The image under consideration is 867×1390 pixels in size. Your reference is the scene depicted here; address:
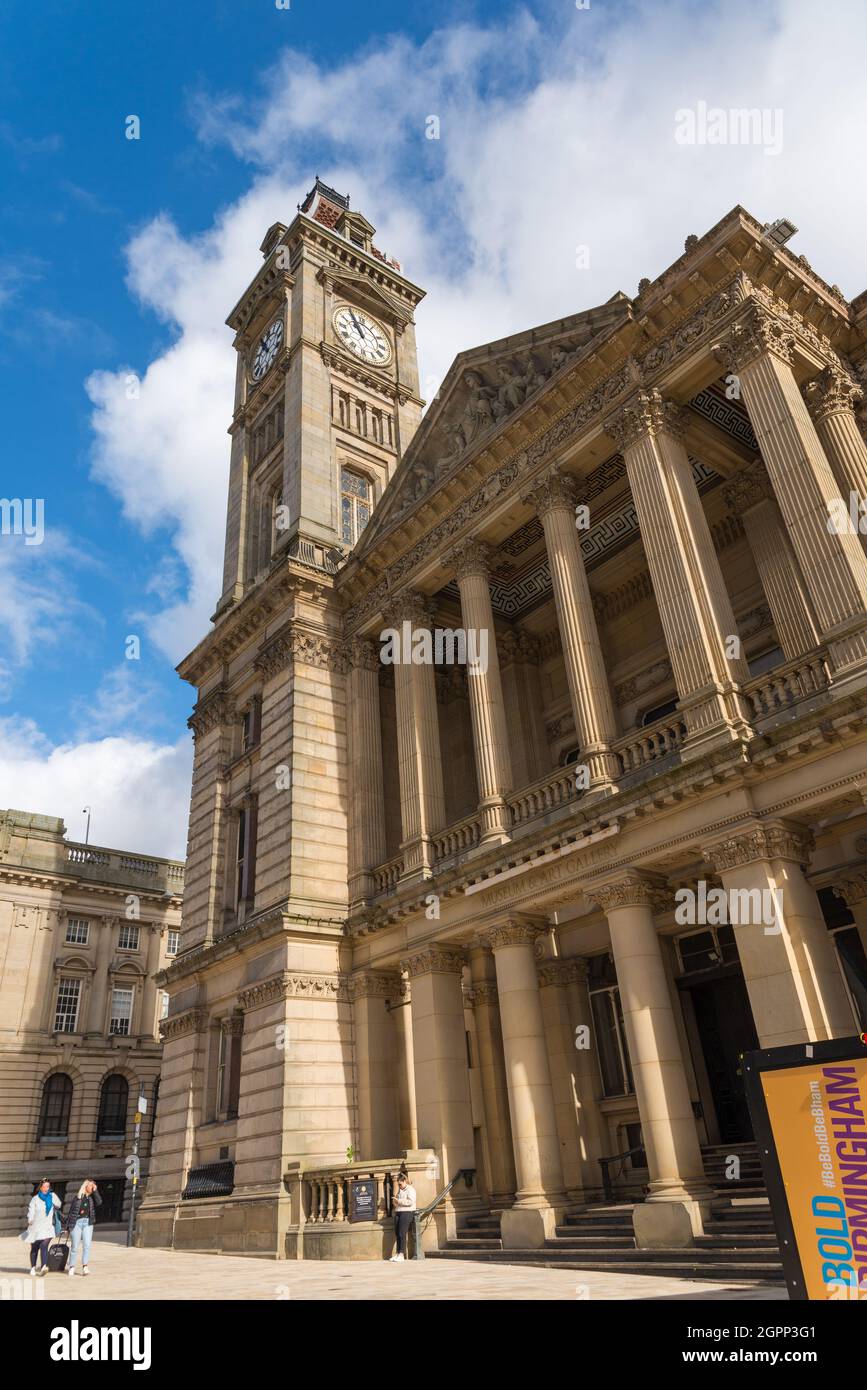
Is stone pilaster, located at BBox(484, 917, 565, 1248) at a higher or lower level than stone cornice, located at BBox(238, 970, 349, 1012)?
lower

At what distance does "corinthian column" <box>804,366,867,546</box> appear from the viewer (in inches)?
779

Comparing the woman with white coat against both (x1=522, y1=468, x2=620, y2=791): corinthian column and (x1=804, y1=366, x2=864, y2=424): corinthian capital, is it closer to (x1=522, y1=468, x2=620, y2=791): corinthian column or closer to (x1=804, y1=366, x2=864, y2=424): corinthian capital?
(x1=522, y1=468, x2=620, y2=791): corinthian column

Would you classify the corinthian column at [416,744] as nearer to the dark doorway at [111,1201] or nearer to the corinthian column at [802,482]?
the corinthian column at [802,482]

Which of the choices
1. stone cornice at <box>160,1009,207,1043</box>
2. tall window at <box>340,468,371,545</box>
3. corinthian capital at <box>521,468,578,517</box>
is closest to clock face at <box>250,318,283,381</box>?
tall window at <box>340,468,371,545</box>

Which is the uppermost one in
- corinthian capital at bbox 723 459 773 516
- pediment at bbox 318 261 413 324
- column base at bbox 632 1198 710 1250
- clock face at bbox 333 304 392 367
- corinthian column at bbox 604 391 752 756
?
pediment at bbox 318 261 413 324

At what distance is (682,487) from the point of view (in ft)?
67.8

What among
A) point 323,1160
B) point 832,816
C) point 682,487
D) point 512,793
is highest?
point 682,487

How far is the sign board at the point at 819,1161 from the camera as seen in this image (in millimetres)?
6387

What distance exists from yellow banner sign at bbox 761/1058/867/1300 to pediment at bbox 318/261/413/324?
133 feet

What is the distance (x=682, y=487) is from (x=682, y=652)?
4157 millimetres
